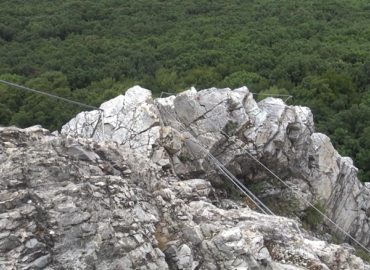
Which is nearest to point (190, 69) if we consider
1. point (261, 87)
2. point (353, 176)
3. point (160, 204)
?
point (261, 87)

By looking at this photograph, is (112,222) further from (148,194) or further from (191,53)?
(191,53)

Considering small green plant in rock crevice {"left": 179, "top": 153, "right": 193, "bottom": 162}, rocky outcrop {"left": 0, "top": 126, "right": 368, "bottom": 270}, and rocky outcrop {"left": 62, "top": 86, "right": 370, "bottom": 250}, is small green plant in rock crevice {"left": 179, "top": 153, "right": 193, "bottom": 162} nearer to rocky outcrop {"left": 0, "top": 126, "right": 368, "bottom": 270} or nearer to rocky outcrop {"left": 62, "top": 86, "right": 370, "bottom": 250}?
rocky outcrop {"left": 62, "top": 86, "right": 370, "bottom": 250}

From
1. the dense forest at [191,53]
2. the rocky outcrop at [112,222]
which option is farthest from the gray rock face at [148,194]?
the dense forest at [191,53]

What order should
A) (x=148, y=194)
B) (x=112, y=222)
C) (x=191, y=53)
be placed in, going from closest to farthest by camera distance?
(x=112, y=222) → (x=148, y=194) → (x=191, y=53)

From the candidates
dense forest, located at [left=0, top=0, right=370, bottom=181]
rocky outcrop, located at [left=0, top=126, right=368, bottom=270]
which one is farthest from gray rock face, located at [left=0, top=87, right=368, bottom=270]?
dense forest, located at [left=0, top=0, right=370, bottom=181]

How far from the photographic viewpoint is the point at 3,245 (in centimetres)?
647

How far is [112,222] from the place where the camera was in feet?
23.8

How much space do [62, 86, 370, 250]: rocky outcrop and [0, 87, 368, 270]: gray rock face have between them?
0.03 m

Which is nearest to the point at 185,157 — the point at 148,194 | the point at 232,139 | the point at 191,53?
the point at 232,139

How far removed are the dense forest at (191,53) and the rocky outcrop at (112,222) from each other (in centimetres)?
1412

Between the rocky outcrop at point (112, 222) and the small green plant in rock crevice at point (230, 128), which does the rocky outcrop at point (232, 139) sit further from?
the rocky outcrop at point (112, 222)

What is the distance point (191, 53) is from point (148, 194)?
1338 inches

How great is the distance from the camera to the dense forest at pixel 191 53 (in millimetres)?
28812

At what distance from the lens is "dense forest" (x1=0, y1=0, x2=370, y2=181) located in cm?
2881
